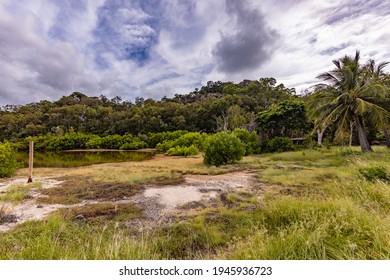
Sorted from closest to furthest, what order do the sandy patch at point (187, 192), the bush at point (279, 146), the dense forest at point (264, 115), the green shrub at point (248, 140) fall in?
1. the sandy patch at point (187, 192)
2. the dense forest at point (264, 115)
3. the green shrub at point (248, 140)
4. the bush at point (279, 146)

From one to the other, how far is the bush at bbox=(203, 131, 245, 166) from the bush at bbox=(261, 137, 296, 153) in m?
10.5

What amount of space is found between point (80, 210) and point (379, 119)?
18.7 m

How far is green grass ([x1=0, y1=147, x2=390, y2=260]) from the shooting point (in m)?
2.51

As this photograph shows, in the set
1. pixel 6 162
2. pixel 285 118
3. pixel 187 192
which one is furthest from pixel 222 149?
pixel 285 118

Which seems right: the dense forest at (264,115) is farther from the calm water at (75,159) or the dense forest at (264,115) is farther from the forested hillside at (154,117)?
the calm water at (75,159)

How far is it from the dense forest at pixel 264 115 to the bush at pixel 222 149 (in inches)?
260

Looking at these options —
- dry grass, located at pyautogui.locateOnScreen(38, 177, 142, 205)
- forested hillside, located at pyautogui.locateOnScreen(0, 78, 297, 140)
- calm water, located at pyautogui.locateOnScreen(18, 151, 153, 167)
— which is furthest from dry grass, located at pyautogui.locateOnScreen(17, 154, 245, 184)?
forested hillside, located at pyautogui.locateOnScreen(0, 78, 297, 140)

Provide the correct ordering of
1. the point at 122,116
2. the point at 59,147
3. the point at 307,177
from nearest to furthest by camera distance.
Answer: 1. the point at 307,177
2. the point at 59,147
3. the point at 122,116

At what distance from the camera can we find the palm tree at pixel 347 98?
15258mm

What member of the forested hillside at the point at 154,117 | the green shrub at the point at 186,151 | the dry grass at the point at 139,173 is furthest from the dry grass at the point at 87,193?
the forested hillside at the point at 154,117

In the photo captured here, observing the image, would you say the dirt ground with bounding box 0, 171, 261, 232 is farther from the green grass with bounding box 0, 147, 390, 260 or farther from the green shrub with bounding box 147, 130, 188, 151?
the green shrub with bounding box 147, 130, 188, 151
